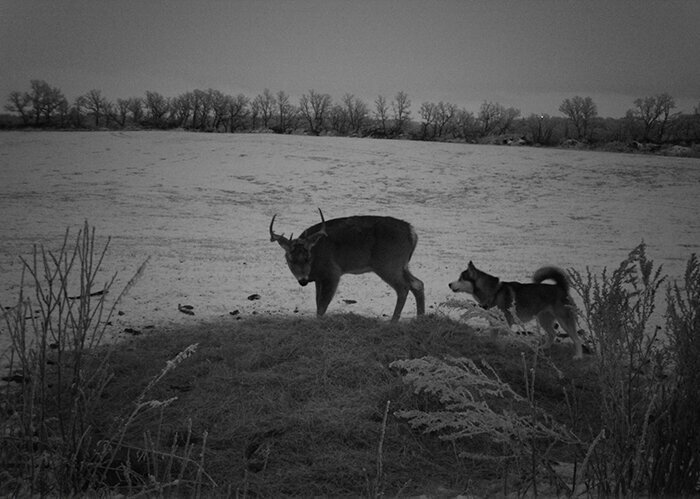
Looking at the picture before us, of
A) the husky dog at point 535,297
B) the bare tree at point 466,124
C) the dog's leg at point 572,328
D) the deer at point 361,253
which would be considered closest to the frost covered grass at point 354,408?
the dog's leg at point 572,328

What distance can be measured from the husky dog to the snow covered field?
0.44 m

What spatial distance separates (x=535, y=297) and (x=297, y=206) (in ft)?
23.7

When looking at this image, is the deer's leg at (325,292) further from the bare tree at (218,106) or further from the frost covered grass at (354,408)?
the bare tree at (218,106)

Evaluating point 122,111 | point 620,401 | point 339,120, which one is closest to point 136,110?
point 122,111

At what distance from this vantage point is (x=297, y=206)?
38.8 ft

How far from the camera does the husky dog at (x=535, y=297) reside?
530 cm

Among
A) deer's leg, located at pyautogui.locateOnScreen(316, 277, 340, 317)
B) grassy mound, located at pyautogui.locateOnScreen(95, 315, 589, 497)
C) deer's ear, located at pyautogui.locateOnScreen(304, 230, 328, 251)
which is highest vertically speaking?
deer's ear, located at pyautogui.locateOnScreen(304, 230, 328, 251)

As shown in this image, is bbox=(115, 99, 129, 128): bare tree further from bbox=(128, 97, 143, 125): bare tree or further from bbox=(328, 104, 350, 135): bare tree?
bbox=(328, 104, 350, 135): bare tree

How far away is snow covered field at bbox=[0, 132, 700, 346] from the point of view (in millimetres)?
7398

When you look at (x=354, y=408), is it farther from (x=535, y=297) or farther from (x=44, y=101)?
(x=44, y=101)

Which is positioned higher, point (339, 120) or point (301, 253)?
point (339, 120)

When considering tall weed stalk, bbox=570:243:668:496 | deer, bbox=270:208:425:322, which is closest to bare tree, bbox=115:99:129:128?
deer, bbox=270:208:425:322

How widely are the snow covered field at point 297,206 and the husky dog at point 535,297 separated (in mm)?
444

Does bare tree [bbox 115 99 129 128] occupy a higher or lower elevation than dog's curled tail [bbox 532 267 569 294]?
higher
